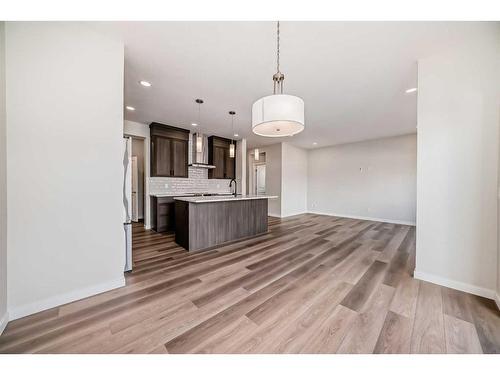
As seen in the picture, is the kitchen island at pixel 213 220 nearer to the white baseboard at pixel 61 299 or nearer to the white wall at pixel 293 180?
the white baseboard at pixel 61 299

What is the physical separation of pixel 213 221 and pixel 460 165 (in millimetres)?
3381

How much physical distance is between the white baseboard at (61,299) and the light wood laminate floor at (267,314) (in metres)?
0.05

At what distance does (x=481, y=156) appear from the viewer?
191 centimetres

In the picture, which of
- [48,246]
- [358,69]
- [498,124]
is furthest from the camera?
[358,69]

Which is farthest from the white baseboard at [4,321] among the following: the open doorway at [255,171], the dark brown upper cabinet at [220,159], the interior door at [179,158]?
the open doorway at [255,171]

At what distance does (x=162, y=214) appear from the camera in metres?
4.54

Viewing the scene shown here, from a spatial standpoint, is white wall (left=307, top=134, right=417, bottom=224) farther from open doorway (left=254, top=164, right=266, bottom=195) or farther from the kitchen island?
the kitchen island

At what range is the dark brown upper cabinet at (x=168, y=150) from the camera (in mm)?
4625

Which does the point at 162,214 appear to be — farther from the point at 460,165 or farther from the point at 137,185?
the point at 460,165

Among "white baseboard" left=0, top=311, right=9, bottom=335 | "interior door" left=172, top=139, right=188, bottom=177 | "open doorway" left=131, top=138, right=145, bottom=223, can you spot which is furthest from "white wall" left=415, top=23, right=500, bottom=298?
"open doorway" left=131, top=138, right=145, bottom=223

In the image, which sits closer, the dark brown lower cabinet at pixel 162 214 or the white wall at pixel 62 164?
the white wall at pixel 62 164
